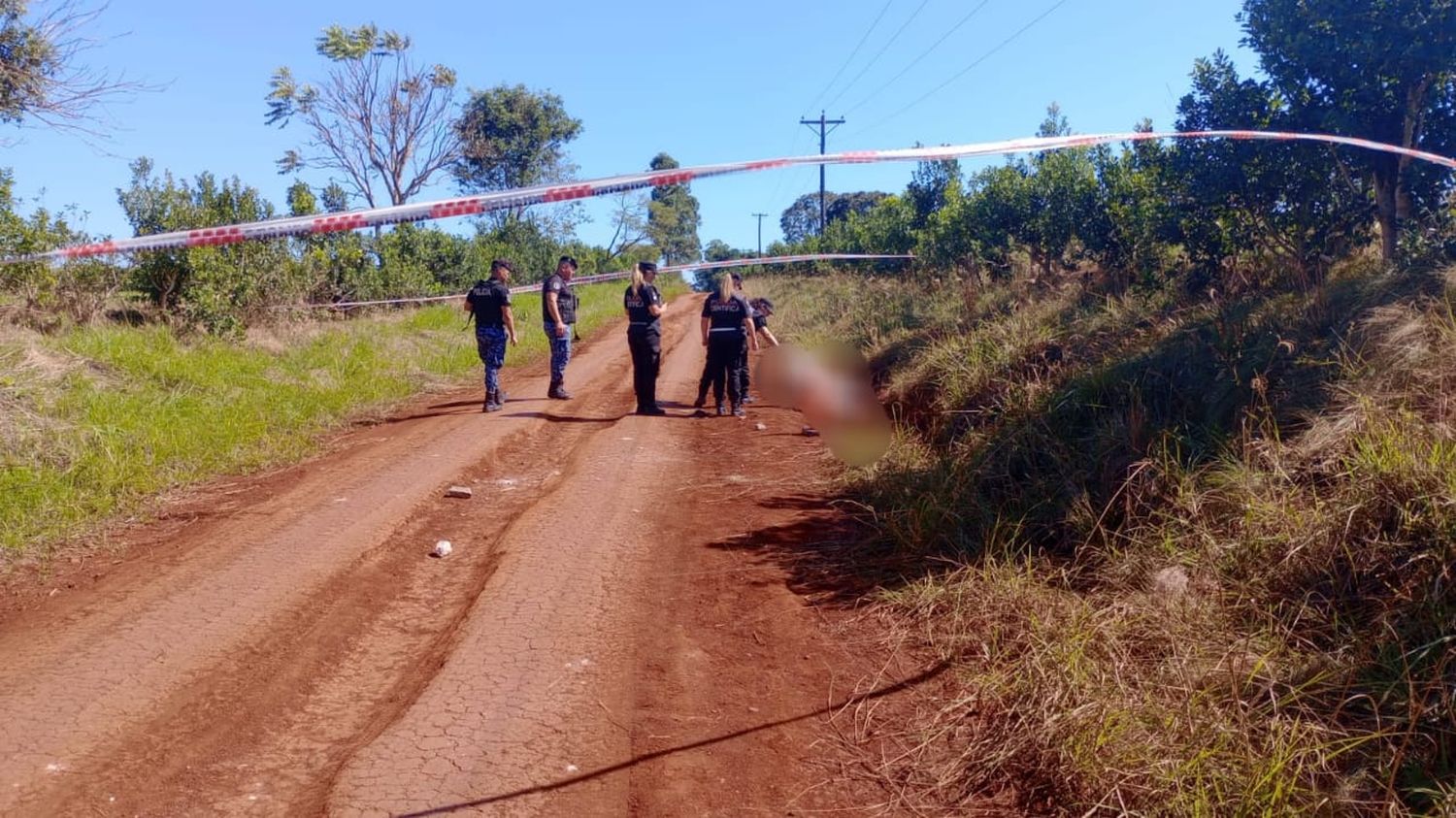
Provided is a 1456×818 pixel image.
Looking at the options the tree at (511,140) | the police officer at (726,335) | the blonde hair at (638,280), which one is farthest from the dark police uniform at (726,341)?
the tree at (511,140)

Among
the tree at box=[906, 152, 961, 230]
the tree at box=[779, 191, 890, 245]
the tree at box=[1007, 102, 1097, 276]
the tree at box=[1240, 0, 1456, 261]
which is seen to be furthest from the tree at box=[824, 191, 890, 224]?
the tree at box=[1240, 0, 1456, 261]

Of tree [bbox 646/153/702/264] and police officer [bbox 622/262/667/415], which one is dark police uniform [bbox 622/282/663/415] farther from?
tree [bbox 646/153/702/264]

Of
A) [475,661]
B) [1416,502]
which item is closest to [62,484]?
[475,661]

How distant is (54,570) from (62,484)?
66.2 inches

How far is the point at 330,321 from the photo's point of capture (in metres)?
17.7

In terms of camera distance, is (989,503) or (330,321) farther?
(330,321)

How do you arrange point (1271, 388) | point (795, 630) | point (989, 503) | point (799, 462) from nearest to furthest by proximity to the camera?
point (795, 630), point (1271, 388), point (989, 503), point (799, 462)

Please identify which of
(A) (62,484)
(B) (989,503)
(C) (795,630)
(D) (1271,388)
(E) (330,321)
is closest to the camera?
(C) (795,630)

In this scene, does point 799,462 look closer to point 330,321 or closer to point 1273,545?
point 1273,545

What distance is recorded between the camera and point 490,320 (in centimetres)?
1134

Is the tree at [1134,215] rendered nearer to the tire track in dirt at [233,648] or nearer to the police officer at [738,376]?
the police officer at [738,376]

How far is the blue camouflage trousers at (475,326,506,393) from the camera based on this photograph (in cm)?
1137

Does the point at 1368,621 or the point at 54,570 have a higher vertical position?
the point at 1368,621

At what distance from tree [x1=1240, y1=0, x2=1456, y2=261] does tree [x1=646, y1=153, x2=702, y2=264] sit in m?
51.1
